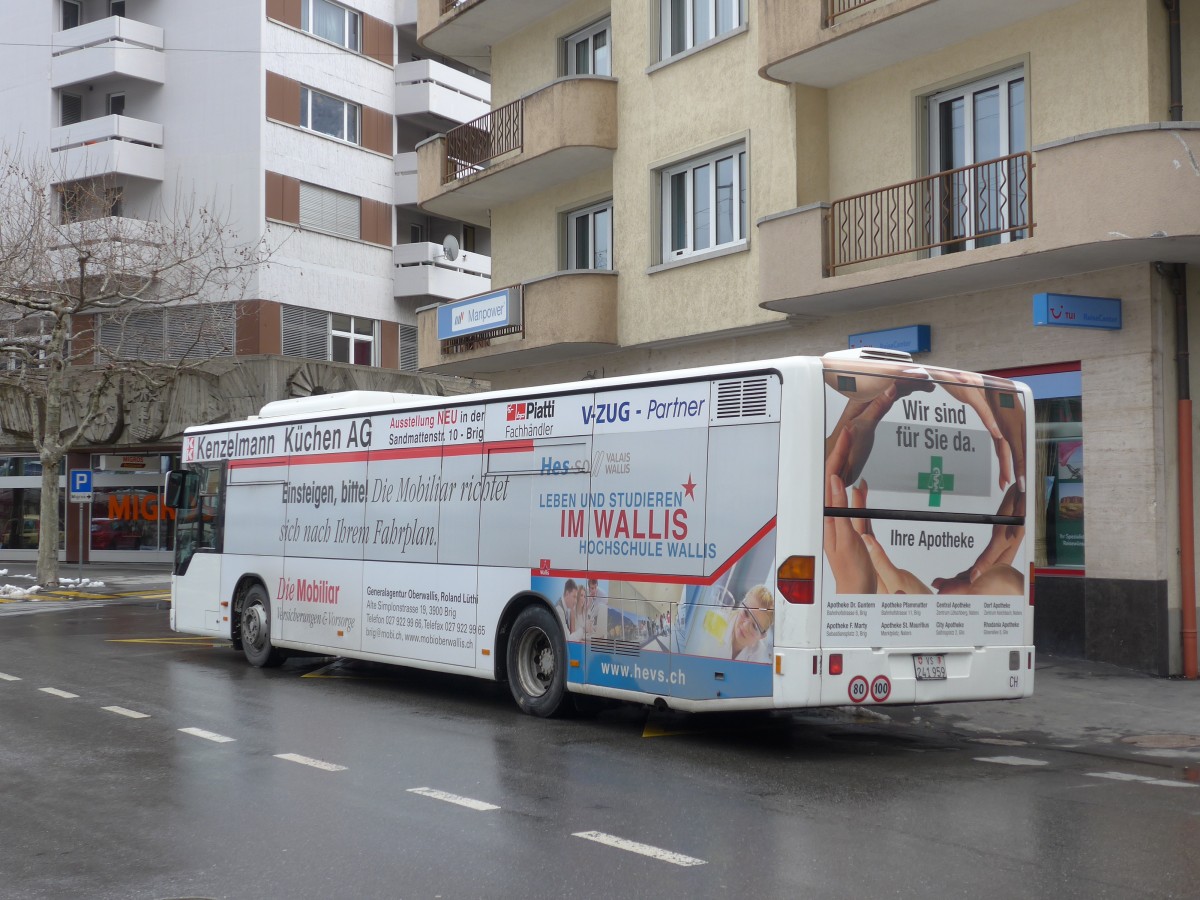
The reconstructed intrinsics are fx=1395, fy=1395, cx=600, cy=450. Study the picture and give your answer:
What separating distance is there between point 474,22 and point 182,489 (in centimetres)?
1049

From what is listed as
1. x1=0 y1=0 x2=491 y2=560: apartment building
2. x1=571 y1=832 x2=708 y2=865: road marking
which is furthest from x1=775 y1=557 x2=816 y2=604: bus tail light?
x1=0 y1=0 x2=491 y2=560: apartment building

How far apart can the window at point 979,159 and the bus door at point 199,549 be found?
9045mm

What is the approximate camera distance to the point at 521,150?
71.9ft

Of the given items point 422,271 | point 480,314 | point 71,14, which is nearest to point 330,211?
point 422,271

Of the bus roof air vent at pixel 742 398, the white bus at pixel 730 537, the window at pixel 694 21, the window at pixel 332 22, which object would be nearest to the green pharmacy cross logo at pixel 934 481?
the white bus at pixel 730 537

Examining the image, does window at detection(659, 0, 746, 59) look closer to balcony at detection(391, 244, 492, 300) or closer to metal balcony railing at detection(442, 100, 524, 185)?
metal balcony railing at detection(442, 100, 524, 185)

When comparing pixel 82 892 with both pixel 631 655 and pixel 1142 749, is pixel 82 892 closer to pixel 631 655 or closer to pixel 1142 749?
pixel 631 655

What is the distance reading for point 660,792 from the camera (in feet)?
27.1

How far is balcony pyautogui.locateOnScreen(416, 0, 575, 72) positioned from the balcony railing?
8224mm

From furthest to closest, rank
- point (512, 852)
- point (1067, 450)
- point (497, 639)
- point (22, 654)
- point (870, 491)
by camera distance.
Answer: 1. point (22, 654)
2. point (1067, 450)
3. point (497, 639)
4. point (870, 491)
5. point (512, 852)

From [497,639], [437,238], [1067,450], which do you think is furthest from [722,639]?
[437,238]

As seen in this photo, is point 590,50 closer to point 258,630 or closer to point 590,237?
point 590,237

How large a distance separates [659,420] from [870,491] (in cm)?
173

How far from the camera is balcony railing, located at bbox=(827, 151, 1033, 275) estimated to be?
50.1 ft
